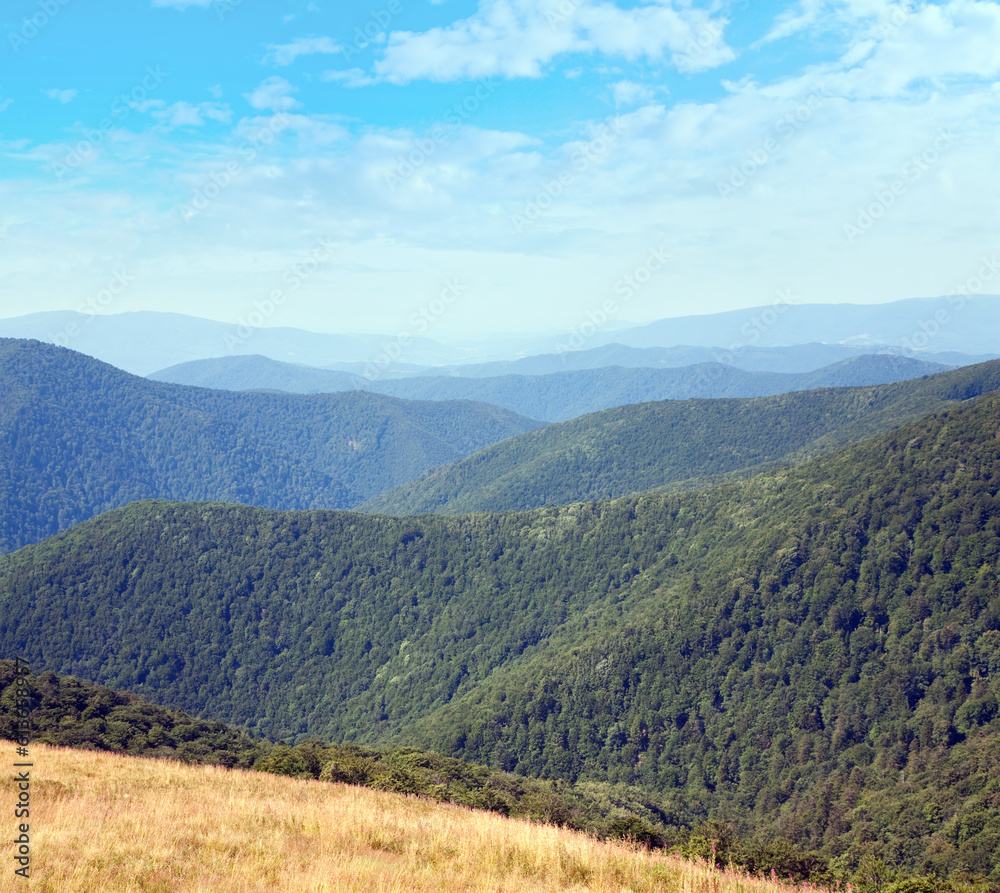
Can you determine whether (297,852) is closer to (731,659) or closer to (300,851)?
(300,851)

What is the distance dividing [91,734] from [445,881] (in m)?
49.5

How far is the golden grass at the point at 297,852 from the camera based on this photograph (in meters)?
15.1

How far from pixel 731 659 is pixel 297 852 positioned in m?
126

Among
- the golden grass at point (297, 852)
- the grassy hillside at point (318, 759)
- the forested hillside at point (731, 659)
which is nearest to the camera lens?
the golden grass at point (297, 852)

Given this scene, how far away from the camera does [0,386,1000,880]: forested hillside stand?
94.2m

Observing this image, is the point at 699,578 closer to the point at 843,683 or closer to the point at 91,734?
the point at 843,683

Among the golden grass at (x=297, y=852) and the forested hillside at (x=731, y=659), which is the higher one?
the golden grass at (x=297, y=852)

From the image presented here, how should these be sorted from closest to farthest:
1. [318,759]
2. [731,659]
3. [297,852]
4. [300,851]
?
1. [297,852]
2. [300,851]
3. [318,759]
4. [731,659]

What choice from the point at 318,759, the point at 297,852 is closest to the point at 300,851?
the point at 297,852

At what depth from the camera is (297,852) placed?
17.9m

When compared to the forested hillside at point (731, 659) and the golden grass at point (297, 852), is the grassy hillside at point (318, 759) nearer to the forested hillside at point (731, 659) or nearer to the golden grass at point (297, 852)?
the golden grass at point (297, 852)

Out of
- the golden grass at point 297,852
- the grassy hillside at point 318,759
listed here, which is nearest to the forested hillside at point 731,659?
the grassy hillside at point 318,759

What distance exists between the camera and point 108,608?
200m

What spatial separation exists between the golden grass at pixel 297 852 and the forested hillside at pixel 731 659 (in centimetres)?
5244
